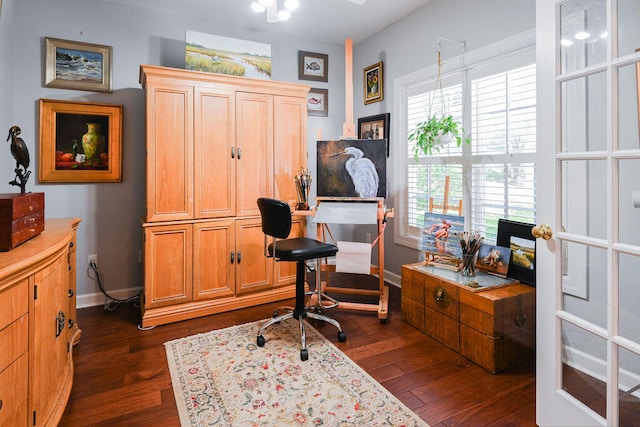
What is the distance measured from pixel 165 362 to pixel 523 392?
7.01 feet

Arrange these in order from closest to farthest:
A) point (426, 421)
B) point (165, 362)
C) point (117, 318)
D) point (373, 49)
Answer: point (426, 421) → point (165, 362) → point (117, 318) → point (373, 49)

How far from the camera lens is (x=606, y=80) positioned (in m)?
1.29

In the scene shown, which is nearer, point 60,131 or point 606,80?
point 606,80

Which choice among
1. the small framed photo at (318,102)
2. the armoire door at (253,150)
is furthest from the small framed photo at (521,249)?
the small framed photo at (318,102)

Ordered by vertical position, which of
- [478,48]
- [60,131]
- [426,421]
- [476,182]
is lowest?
[426,421]

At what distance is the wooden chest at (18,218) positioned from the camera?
136cm

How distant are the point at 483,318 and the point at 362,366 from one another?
797 millimetres

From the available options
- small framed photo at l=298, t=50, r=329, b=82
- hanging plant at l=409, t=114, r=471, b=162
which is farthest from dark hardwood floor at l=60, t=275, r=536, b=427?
small framed photo at l=298, t=50, r=329, b=82

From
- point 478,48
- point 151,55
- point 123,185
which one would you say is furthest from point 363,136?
point 123,185

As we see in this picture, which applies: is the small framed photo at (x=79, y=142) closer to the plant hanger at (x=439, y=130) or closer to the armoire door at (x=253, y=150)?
the armoire door at (x=253, y=150)

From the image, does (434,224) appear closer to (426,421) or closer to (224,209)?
(426,421)

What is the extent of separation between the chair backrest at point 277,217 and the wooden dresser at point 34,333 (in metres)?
1.14

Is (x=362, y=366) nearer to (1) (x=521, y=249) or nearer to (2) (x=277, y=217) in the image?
(2) (x=277, y=217)

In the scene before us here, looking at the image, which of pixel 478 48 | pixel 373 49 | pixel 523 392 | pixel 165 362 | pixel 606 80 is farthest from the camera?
pixel 373 49
